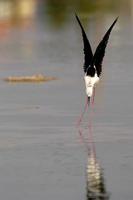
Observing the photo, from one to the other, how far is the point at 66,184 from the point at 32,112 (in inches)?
225

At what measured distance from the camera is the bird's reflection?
33.7 ft

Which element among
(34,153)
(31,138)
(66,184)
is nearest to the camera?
(66,184)

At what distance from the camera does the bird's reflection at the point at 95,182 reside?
10275mm

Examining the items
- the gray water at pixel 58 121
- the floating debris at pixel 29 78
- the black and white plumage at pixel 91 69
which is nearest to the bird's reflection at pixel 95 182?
the gray water at pixel 58 121

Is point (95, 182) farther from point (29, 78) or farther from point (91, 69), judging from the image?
point (29, 78)

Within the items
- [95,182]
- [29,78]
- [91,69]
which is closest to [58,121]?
[91,69]

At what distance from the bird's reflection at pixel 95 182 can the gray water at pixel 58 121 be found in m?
0.07

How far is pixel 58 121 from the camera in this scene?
50.6 feet

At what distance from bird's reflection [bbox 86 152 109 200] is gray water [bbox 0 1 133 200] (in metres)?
0.07

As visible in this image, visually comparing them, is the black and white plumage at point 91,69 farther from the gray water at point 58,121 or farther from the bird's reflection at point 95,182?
the bird's reflection at point 95,182

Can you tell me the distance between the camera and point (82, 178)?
11203 mm

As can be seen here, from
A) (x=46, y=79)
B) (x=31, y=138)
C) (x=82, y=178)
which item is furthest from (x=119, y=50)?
(x=82, y=178)

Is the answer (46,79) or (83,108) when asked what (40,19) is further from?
(83,108)

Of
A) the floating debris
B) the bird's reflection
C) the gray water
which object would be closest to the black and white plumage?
the gray water
